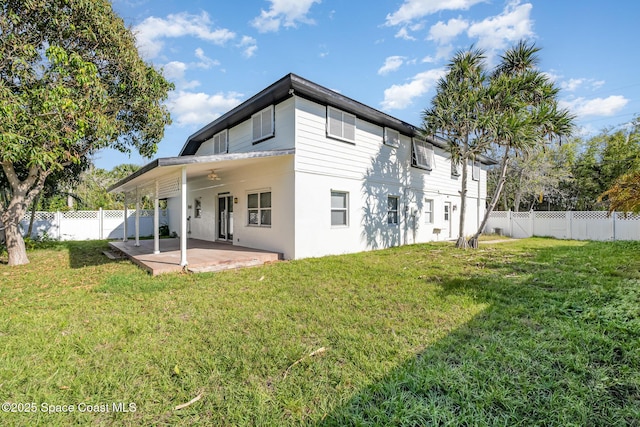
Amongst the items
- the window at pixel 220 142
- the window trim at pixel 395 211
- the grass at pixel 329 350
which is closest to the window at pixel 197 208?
the window at pixel 220 142

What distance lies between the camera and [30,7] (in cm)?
630

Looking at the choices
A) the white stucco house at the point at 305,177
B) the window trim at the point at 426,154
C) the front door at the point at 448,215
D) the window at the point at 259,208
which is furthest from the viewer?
the front door at the point at 448,215

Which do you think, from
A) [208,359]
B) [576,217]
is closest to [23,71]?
[208,359]

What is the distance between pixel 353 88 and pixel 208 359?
9.46m

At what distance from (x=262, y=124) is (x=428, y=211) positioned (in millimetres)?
8467

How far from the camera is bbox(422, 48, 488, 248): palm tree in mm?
10023

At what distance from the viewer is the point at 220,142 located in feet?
39.9

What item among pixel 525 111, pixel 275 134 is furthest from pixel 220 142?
pixel 525 111

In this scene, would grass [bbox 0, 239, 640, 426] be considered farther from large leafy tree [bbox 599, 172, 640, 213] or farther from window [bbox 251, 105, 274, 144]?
window [bbox 251, 105, 274, 144]

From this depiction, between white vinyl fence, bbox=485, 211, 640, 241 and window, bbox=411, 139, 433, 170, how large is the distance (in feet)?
24.8

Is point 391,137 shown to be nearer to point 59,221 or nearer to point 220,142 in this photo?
point 220,142

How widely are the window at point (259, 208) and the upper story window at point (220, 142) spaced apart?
3.07m

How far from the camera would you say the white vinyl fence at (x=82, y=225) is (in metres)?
14.1

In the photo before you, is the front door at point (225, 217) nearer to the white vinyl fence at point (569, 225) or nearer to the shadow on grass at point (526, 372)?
the shadow on grass at point (526, 372)
